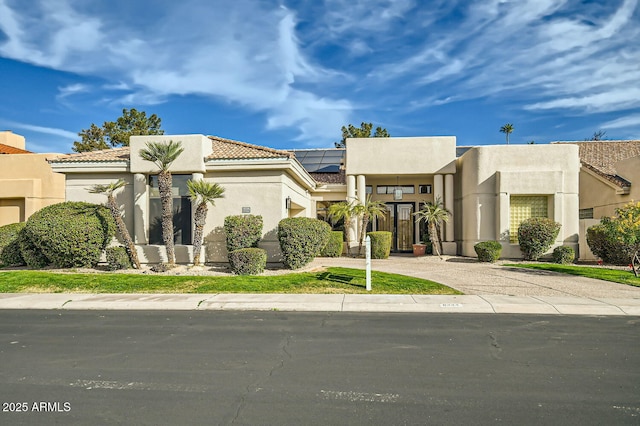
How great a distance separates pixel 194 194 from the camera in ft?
48.5

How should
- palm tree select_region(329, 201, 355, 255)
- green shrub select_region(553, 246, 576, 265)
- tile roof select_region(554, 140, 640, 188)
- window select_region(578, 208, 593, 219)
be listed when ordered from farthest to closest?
tile roof select_region(554, 140, 640, 188) → window select_region(578, 208, 593, 219) → palm tree select_region(329, 201, 355, 255) → green shrub select_region(553, 246, 576, 265)

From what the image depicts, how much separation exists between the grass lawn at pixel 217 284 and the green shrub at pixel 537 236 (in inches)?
300

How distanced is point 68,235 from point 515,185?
1801 cm

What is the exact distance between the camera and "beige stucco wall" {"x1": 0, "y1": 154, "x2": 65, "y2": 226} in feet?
81.7

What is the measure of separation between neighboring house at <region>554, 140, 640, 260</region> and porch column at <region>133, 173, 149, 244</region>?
61.4 feet

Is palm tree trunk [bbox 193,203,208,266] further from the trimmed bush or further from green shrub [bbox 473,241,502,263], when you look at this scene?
green shrub [bbox 473,241,502,263]

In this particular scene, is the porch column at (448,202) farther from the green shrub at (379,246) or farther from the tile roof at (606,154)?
the tile roof at (606,154)

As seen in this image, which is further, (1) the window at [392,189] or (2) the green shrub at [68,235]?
(1) the window at [392,189]

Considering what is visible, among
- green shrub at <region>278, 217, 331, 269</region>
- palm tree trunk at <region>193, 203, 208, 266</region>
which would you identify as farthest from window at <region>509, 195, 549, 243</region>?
palm tree trunk at <region>193, 203, 208, 266</region>

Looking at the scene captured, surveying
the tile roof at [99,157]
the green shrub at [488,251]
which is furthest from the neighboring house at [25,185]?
the green shrub at [488,251]

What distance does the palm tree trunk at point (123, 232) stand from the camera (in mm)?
15469

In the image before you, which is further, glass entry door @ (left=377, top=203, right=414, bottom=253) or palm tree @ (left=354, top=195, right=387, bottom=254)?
glass entry door @ (left=377, top=203, right=414, bottom=253)

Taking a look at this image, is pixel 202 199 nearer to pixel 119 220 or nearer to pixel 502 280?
pixel 119 220

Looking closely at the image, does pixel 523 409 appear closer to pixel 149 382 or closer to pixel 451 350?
pixel 451 350
